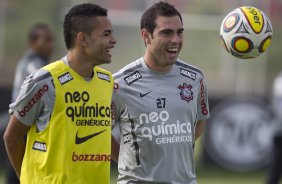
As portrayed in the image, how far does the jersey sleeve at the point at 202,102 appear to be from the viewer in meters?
6.91

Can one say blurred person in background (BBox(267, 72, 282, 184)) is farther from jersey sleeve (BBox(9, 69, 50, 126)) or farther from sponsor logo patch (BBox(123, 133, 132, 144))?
jersey sleeve (BBox(9, 69, 50, 126))

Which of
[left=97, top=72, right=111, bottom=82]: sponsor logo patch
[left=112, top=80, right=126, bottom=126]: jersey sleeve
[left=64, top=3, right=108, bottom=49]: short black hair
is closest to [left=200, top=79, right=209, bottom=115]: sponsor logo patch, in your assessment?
[left=112, top=80, right=126, bottom=126]: jersey sleeve

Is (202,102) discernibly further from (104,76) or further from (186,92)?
(104,76)

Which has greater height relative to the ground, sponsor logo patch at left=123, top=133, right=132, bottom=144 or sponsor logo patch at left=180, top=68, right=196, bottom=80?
sponsor logo patch at left=180, top=68, right=196, bottom=80

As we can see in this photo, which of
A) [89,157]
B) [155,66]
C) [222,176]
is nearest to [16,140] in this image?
[89,157]

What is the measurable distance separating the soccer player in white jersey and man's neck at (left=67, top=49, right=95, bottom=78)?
2.08 feet

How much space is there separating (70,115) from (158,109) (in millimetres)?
897

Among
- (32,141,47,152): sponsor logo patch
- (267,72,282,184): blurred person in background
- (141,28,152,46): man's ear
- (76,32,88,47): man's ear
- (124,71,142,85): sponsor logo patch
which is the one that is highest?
(141,28,152,46): man's ear

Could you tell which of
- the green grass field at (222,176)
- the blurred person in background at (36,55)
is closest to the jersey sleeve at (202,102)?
the blurred person in background at (36,55)

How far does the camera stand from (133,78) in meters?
6.71

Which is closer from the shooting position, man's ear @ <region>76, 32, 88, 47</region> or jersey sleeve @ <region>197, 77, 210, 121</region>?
man's ear @ <region>76, 32, 88, 47</region>

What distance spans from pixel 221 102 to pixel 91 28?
28.8ft

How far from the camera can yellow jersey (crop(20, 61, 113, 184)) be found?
5.86 m

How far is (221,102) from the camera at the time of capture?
14688 mm
